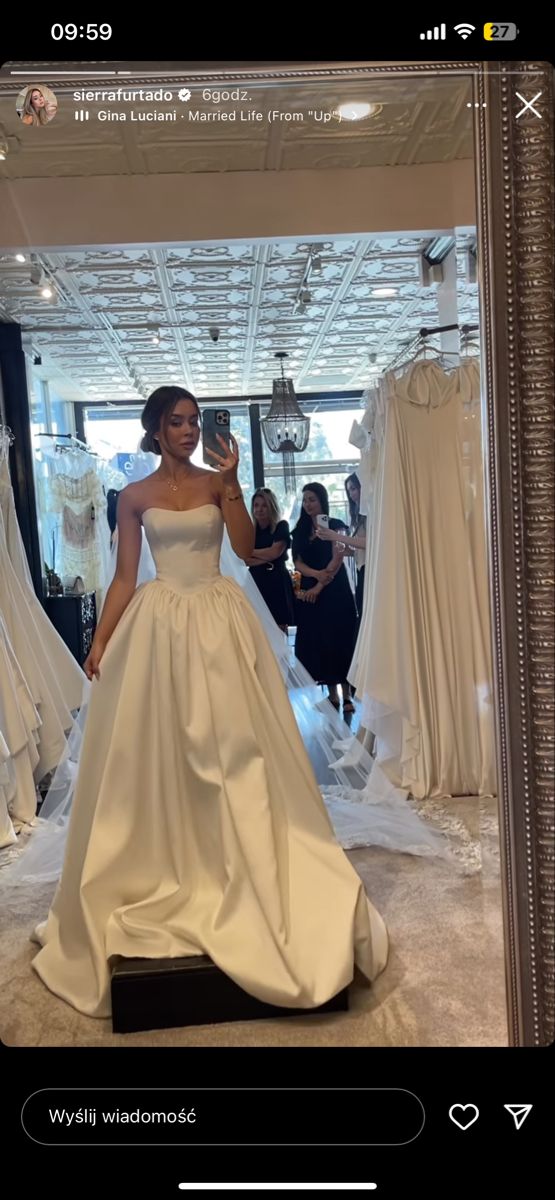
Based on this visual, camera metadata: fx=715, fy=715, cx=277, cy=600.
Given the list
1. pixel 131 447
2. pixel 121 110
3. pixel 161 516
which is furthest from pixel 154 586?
pixel 121 110

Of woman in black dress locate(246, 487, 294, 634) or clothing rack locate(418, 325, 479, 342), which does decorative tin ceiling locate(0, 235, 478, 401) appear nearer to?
clothing rack locate(418, 325, 479, 342)

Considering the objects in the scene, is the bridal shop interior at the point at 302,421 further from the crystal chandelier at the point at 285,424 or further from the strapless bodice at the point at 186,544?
the strapless bodice at the point at 186,544

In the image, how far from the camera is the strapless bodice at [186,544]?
1486 millimetres

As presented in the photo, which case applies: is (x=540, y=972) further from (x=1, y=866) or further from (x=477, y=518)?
(x=1, y=866)

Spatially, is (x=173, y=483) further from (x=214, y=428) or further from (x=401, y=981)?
(x=401, y=981)

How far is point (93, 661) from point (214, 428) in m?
0.57

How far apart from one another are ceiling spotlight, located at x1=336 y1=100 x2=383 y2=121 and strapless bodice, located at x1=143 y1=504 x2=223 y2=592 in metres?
0.69

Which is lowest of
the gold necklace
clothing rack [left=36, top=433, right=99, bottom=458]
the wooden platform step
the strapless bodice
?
the wooden platform step

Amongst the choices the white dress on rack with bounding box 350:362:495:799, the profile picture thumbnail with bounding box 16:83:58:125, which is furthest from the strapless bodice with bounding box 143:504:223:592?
the profile picture thumbnail with bounding box 16:83:58:125

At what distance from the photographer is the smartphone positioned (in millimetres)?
1239
